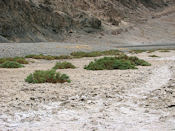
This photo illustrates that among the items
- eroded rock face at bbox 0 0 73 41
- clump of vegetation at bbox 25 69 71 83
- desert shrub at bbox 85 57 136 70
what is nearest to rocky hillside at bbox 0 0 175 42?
eroded rock face at bbox 0 0 73 41

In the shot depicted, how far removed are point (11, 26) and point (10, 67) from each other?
1541 inches

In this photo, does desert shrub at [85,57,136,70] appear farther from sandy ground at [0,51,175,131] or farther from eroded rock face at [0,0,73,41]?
eroded rock face at [0,0,73,41]

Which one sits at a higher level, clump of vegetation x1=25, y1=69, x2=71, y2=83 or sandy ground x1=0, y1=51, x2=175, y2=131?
clump of vegetation x1=25, y1=69, x2=71, y2=83

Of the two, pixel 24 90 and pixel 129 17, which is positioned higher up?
pixel 129 17

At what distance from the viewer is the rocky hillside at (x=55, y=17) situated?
170ft

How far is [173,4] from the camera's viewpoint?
10900 cm

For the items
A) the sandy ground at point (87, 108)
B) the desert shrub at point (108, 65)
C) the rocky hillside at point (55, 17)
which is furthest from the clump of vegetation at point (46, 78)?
the rocky hillside at point (55, 17)

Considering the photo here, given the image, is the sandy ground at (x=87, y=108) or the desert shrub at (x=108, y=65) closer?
the sandy ground at (x=87, y=108)

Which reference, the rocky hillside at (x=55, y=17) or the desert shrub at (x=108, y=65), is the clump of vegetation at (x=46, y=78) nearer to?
the desert shrub at (x=108, y=65)

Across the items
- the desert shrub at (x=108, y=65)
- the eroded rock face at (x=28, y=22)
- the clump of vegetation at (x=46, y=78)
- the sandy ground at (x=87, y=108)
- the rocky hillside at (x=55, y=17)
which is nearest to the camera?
the sandy ground at (x=87, y=108)

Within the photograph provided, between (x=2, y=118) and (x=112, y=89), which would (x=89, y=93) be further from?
(x=2, y=118)

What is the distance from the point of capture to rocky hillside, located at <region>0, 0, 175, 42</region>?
51.8m

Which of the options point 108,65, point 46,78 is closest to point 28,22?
point 108,65


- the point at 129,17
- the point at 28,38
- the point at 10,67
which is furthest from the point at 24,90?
the point at 129,17
